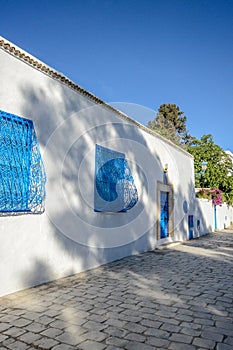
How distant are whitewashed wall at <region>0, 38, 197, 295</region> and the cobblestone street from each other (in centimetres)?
48

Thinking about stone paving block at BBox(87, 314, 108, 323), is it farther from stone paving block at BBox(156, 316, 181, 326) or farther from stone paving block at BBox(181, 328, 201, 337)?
stone paving block at BBox(181, 328, 201, 337)

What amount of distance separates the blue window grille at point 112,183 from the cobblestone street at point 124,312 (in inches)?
70.1

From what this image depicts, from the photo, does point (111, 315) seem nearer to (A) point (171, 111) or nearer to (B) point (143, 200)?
(B) point (143, 200)

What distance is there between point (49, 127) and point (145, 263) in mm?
4217

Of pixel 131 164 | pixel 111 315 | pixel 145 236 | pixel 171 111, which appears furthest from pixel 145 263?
pixel 171 111

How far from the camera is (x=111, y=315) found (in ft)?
A: 12.0

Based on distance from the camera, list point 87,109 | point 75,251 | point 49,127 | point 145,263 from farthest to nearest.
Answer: point 145,263, point 87,109, point 75,251, point 49,127

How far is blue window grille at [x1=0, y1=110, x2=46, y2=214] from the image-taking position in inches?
179

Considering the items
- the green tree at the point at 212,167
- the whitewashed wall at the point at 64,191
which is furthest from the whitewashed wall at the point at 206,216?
the whitewashed wall at the point at 64,191

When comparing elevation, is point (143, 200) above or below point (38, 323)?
above

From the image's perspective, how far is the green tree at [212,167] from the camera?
21984mm

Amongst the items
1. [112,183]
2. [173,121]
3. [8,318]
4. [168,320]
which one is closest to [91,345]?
[168,320]

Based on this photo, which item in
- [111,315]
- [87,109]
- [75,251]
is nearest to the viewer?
[111,315]

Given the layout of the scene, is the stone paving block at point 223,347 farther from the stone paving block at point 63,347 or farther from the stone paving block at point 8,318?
the stone paving block at point 8,318
